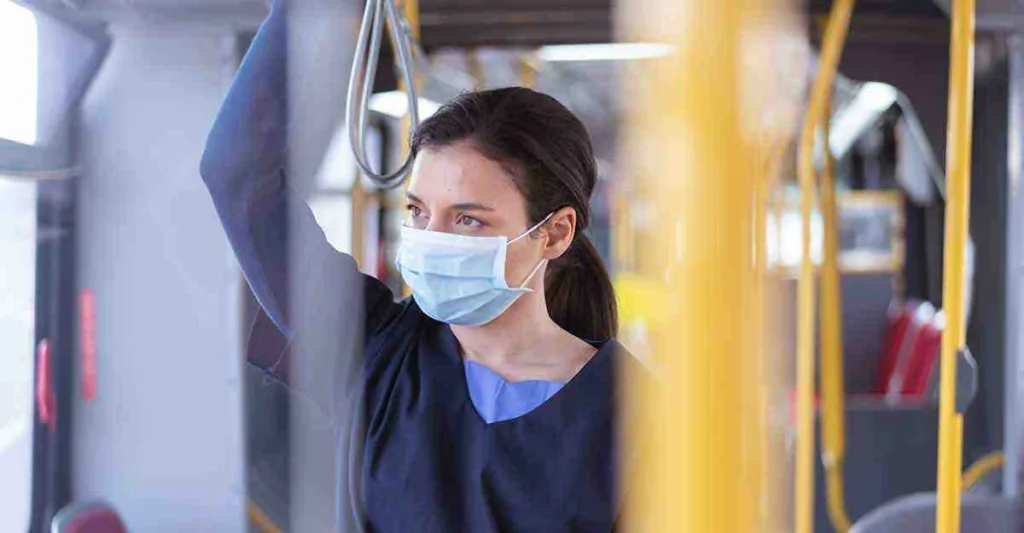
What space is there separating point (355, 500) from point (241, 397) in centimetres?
191

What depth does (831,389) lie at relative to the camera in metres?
3.89

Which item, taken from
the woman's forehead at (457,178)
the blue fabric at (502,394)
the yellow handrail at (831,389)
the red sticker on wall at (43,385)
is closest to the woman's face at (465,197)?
the woman's forehead at (457,178)

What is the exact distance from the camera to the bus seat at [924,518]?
7.39 ft

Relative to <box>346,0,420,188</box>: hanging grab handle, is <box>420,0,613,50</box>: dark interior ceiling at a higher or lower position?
higher

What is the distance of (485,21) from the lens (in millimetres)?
3324

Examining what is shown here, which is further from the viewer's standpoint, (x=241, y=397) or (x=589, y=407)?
(x=241, y=397)

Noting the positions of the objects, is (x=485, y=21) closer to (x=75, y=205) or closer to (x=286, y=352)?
(x=75, y=205)

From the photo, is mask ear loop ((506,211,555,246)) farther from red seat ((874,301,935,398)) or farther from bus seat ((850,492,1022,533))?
red seat ((874,301,935,398))

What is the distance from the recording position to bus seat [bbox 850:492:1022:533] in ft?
7.39

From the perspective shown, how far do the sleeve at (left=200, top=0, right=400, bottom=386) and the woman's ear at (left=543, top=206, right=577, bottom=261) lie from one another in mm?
258

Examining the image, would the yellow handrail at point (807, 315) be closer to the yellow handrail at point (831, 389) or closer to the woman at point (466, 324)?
the yellow handrail at point (831, 389)

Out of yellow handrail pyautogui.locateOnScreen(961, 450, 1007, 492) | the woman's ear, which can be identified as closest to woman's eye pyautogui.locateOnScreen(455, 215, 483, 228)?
the woman's ear

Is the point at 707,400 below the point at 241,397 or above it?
above

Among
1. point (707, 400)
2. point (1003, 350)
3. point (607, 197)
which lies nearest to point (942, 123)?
point (1003, 350)
